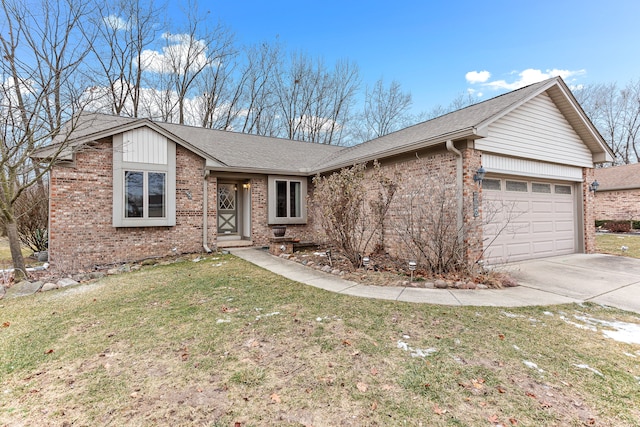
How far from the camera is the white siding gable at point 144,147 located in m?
8.21

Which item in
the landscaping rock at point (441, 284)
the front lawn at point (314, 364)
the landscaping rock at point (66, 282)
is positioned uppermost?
the landscaping rock at point (441, 284)

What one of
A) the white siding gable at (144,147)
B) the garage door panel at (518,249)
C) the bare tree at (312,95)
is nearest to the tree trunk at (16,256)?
the white siding gable at (144,147)

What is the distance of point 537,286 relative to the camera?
5.70 meters

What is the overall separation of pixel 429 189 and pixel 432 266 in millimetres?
1897

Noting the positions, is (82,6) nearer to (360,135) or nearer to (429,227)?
(429,227)

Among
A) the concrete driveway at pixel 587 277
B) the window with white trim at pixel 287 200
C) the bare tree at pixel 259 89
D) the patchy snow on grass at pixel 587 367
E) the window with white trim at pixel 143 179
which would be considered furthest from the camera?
the bare tree at pixel 259 89

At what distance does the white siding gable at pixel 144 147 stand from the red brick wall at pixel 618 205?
2413 centimetres

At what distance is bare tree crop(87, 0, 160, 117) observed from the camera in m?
16.4

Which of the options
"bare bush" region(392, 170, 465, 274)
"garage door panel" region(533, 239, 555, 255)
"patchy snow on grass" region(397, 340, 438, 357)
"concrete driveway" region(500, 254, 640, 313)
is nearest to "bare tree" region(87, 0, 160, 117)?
"bare bush" region(392, 170, 465, 274)

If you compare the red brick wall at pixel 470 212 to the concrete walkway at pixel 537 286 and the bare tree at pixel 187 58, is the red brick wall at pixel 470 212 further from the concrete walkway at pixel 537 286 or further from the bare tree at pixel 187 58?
the bare tree at pixel 187 58

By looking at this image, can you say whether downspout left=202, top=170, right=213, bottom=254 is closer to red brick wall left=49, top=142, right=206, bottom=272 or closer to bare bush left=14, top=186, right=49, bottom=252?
red brick wall left=49, top=142, right=206, bottom=272

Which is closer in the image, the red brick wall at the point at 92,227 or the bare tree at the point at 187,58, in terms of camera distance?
the red brick wall at the point at 92,227

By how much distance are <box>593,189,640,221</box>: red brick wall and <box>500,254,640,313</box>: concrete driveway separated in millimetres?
12519

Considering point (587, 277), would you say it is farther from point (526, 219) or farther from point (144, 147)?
point (144, 147)
